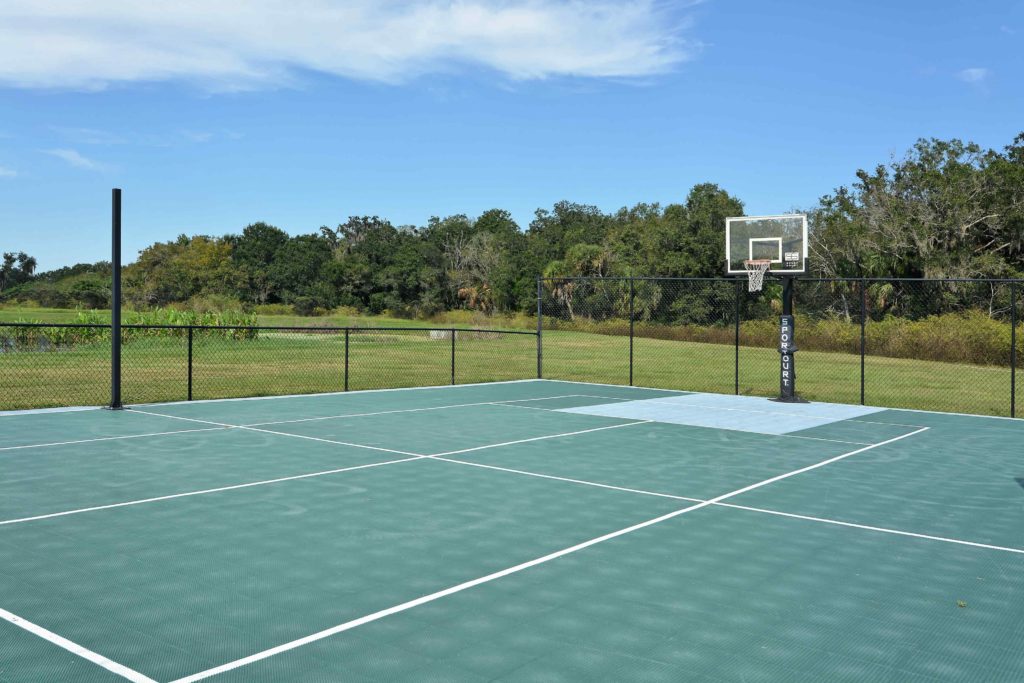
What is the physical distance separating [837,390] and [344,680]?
20.6m

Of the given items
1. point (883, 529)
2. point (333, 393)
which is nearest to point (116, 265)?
point (333, 393)

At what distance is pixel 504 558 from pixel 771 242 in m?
13.0

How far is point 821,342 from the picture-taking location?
32.3 meters

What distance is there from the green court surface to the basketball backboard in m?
5.65

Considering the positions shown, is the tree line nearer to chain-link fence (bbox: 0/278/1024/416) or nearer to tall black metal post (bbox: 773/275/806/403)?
chain-link fence (bbox: 0/278/1024/416)

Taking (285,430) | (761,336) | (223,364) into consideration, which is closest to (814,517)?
(285,430)

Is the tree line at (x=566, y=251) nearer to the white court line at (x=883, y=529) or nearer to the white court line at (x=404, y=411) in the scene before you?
the white court line at (x=404, y=411)

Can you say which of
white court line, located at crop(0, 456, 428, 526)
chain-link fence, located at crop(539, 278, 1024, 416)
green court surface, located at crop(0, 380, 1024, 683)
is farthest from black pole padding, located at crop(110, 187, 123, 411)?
chain-link fence, located at crop(539, 278, 1024, 416)

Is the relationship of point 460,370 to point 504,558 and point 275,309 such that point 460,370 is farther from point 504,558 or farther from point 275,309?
point 275,309

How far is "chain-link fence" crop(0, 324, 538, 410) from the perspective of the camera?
62.4 feet

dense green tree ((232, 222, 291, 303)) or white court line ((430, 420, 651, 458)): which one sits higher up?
dense green tree ((232, 222, 291, 303))

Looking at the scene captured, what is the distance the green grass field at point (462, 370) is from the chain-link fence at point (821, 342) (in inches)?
4.0

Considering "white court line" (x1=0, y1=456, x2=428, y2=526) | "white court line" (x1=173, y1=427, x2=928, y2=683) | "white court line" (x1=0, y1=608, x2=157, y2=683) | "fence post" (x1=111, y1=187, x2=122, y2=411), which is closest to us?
"white court line" (x1=0, y1=608, x2=157, y2=683)

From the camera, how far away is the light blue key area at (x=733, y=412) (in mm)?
14055
